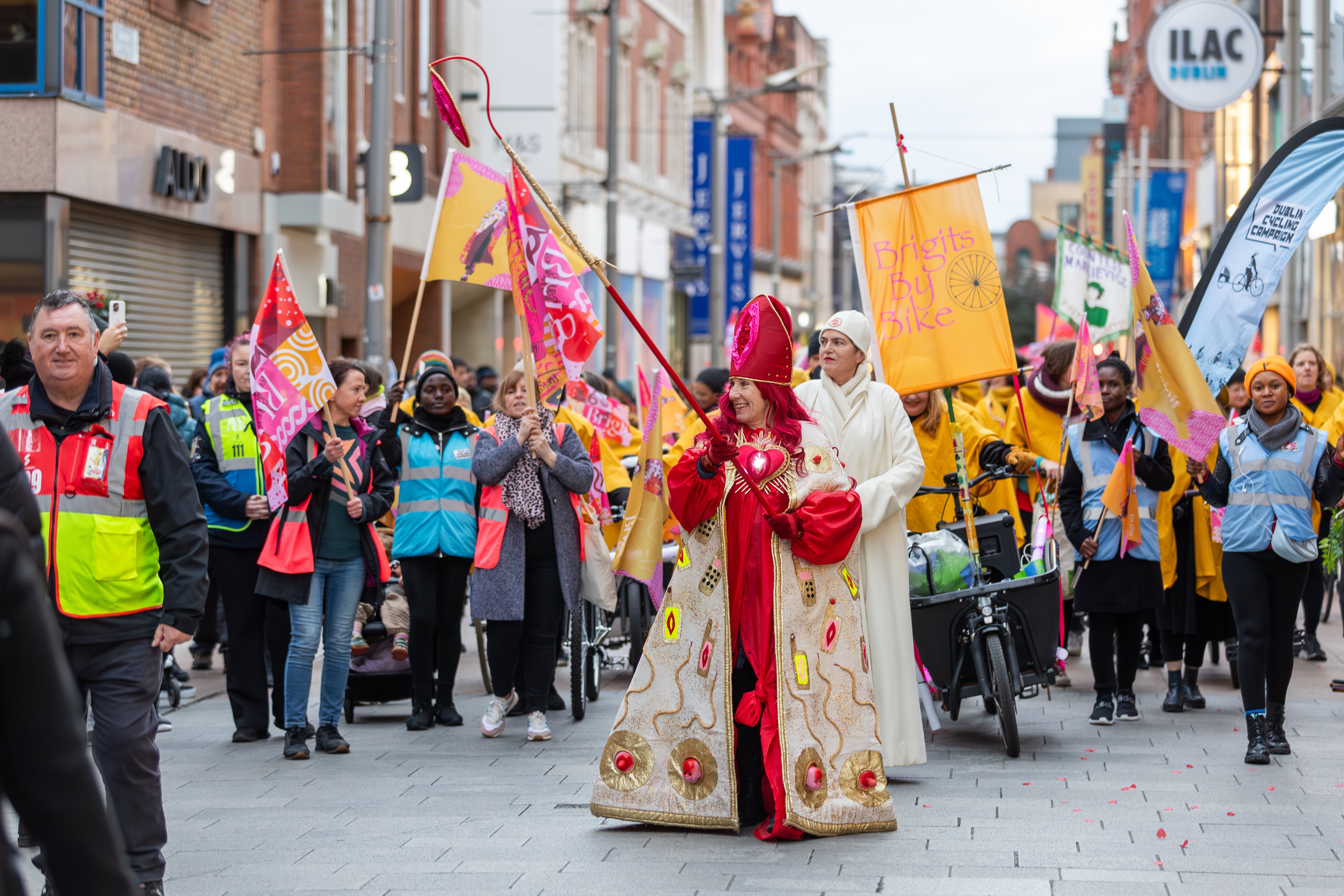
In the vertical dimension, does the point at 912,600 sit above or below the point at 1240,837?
above

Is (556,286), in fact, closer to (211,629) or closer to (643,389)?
(211,629)

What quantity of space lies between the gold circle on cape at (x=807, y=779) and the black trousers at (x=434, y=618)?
3.06m

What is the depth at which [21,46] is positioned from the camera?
14703 mm

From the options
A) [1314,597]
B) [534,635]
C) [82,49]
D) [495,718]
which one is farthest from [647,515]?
[82,49]

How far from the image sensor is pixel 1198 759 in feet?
25.0

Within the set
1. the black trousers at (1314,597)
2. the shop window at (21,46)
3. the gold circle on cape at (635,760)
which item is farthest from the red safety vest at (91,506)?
the shop window at (21,46)

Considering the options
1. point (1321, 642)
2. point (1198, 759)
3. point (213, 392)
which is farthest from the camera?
point (1321, 642)

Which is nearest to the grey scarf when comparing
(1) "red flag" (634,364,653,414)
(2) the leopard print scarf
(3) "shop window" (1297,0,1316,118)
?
(2) the leopard print scarf

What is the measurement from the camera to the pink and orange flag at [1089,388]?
851cm

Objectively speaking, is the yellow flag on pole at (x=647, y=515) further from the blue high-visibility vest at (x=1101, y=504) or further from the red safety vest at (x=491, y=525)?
the blue high-visibility vest at (x=1101, y=504)

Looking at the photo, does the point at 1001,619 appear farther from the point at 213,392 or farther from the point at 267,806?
the point at 213,392

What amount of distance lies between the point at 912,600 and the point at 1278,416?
188 centimetres

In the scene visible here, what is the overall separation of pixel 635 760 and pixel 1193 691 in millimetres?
4328

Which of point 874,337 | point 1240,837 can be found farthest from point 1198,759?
point 874,337
